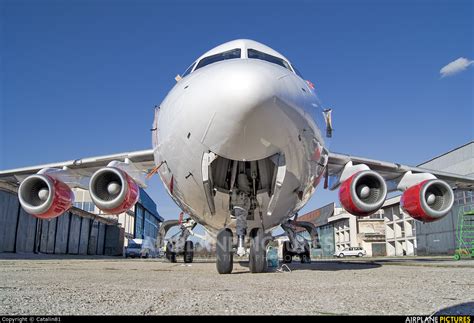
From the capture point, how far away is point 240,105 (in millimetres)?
4742

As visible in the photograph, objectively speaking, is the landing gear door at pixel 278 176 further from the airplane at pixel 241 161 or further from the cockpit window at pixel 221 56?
the cockpit window at pixel 221 56

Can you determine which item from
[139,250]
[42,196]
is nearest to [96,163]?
[42,196]

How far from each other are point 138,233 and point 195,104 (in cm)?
5623

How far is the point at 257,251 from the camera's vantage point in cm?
623

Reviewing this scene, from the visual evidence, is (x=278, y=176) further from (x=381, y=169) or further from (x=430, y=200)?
(x=381, y=169)

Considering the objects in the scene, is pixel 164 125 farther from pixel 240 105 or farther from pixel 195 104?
pixel 240 105

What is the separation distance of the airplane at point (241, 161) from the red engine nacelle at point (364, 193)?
2 centimetres

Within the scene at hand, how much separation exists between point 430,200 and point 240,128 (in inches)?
234

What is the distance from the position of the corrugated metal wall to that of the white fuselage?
1659 centimetres

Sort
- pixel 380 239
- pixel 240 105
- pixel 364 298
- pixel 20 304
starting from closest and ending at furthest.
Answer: pixel 20 304
pixel 364 298
pixel 240 105
pixel 380 239

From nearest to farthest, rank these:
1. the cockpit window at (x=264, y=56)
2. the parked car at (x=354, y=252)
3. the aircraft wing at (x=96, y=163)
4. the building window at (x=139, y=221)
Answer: the cockpit window at (x=264, y=56)
the aircraft wing at (x=96, y=163)
the parked car at (x=354, y=252)
the building window at (x=139, y=221)

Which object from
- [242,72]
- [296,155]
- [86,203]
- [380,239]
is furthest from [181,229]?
[380,239]

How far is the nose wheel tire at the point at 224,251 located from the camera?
6.18 m

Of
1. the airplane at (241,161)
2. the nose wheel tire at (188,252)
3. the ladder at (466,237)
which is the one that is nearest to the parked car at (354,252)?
the ladder at (466,237)
